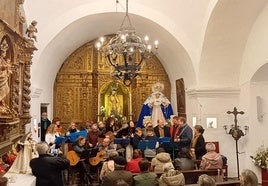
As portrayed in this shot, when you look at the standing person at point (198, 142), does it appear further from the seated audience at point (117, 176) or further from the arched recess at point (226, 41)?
the seated audience at point (117, 176)

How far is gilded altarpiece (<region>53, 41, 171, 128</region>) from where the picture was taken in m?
15.2

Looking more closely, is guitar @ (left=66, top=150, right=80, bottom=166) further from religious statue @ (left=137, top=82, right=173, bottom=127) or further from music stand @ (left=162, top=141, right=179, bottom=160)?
religious statue @ (left=137, top=82, right=173, bottom=127)

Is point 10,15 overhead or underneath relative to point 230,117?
overhead

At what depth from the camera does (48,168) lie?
5.66m

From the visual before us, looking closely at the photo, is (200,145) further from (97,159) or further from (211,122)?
(211,122)

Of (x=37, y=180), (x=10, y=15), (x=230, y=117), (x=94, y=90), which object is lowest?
(x=37, y=180)

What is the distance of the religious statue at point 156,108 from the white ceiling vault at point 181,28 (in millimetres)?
1815

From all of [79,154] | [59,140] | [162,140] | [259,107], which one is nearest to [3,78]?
[79,154]

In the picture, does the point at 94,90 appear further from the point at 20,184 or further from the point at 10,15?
the point at 20,184

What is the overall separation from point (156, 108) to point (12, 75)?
24.9 ft

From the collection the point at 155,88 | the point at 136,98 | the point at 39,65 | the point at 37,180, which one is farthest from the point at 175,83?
the point at 37,180

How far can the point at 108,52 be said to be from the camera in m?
9.08

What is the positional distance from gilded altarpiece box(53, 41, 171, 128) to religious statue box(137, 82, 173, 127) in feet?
3.56

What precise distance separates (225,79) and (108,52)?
4924mm
